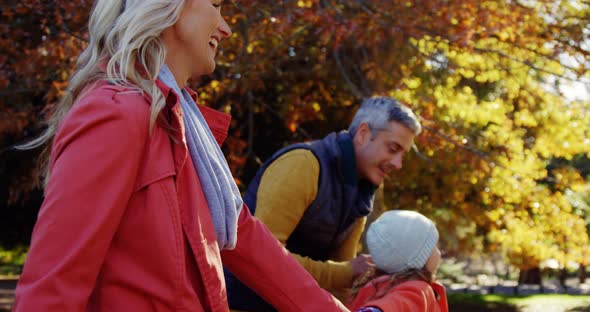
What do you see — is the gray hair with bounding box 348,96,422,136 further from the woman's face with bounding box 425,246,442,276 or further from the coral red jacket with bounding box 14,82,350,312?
the coral red jacket with bounding box 14,82,350,312

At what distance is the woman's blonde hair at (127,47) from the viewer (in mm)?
1697

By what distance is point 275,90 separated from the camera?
1081 cm

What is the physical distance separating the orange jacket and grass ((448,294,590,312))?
45.0 feet

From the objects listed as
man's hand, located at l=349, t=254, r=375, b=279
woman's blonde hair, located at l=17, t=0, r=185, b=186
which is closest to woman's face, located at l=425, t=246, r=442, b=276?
man's hand, located at l=349, t=254, r=375, b=279

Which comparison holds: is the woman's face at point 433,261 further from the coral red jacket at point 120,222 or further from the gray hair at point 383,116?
the coral red jacket at point 120,222

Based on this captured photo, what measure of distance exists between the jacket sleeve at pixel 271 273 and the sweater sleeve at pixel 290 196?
0.85 metres

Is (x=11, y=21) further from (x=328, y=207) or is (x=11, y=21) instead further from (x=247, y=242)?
(x=247, y=242)

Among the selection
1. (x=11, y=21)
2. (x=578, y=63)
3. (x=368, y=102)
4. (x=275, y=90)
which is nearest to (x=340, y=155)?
(x=368, y=102)

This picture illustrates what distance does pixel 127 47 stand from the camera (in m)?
1.71

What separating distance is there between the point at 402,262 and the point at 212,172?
1.67m

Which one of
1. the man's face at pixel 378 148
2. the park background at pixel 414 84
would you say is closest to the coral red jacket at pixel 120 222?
the man's face at pixel 378 148

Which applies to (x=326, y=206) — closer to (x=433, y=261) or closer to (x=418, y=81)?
(x=433, y=261)

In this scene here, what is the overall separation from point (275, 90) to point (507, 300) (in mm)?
10296

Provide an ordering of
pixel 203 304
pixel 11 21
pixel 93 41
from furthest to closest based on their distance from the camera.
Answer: pixel 11 21 < pixel 93 41 < pixel 203 304
